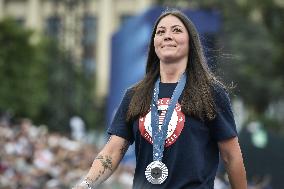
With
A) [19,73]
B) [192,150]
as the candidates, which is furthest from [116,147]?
[19,73]

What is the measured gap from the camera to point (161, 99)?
3.72 m

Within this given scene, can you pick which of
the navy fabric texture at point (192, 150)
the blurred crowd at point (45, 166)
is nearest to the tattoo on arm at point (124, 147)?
the navy fabric texture at point (192, 150)

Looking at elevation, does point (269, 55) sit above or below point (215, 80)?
below

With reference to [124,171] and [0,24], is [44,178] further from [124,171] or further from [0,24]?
[0,24]

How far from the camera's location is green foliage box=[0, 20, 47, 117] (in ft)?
138

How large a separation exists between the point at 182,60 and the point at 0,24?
128 ft

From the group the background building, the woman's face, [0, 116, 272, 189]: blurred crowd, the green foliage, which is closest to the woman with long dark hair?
the woman's face

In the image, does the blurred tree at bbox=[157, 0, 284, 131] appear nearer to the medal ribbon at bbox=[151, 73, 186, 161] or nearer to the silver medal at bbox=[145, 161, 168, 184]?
the medal ribbon at bbox=[151, 73, 186, 161]

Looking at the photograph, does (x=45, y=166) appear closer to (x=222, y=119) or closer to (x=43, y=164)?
(x=43, y=164)

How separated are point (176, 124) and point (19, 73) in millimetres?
40494

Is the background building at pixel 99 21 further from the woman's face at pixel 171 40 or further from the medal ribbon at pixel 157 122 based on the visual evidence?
the medal ribbon at pixel 157 122

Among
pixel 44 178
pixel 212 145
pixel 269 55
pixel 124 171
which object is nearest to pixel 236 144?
pixel 212 145

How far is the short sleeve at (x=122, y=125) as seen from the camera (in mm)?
3832

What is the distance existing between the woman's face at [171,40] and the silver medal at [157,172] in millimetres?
514
